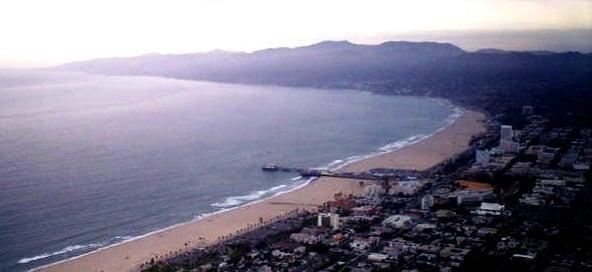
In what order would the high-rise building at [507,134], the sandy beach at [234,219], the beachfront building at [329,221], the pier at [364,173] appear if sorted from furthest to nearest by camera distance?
the high-rise building at [507,134]
the pier at [364,173]
the beachfront building at [329,221]
the sandy beach at [234,219]

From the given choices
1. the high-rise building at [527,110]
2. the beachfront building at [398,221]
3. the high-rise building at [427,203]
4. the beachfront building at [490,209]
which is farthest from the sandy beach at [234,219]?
the high-rise building at [527,110]

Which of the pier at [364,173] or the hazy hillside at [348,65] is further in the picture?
the hazy hillside at [348,65]

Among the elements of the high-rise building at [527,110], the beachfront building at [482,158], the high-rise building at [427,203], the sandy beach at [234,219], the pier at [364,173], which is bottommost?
the sandy beach at [234,219]

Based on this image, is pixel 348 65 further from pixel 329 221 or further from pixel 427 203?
pixel 329 221

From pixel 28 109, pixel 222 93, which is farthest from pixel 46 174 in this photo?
pixel 222 93

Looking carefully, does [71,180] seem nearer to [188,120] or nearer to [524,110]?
[188,120]

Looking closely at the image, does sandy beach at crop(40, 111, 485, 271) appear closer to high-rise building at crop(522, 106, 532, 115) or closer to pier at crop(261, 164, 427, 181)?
pier at crop(261, 164, 427, 181)

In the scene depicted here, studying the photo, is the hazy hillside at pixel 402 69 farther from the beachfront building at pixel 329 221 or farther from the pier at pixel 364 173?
the beachfront building at pixel 329 221
